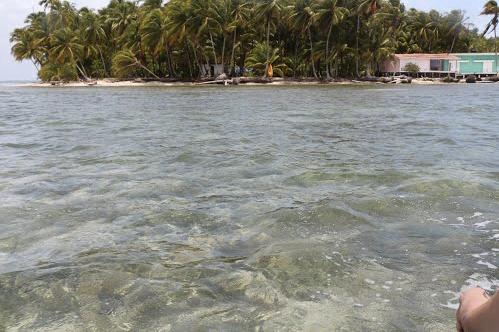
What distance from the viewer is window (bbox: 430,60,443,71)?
63.5 metres

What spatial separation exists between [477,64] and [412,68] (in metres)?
8.94

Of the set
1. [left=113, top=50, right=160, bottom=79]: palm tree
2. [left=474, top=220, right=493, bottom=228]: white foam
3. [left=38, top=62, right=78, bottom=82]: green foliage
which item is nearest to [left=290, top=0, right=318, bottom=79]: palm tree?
[left=113, top=50, right=160, bottom=79]: palm tree

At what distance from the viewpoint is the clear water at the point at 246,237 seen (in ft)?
10.3

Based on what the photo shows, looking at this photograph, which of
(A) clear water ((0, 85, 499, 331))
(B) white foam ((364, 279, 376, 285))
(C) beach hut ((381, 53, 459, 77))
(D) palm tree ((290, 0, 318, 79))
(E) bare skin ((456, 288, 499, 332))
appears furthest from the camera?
(C) beach hut ((381, 53, 459, 77))

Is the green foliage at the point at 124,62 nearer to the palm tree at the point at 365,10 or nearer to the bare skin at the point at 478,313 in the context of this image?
the palm tree at the point at 365,10

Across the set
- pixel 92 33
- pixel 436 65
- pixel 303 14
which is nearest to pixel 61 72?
pixel 92 33

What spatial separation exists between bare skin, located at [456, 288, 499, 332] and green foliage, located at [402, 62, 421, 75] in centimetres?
6556

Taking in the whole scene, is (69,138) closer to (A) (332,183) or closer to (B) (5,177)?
(B) (5,177)

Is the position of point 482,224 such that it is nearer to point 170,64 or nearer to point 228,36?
point 228,36

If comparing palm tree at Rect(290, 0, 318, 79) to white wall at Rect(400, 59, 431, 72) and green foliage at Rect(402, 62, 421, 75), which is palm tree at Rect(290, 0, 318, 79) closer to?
green foliage at Rect(402, 62, 421, 75)

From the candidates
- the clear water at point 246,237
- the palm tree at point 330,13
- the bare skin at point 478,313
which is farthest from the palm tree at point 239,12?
the bare skin at point 478,313

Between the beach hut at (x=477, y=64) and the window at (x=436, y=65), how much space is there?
223cm

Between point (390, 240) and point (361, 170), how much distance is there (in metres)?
3.17

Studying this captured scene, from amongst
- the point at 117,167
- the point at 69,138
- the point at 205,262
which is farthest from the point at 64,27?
the point at 205,262
